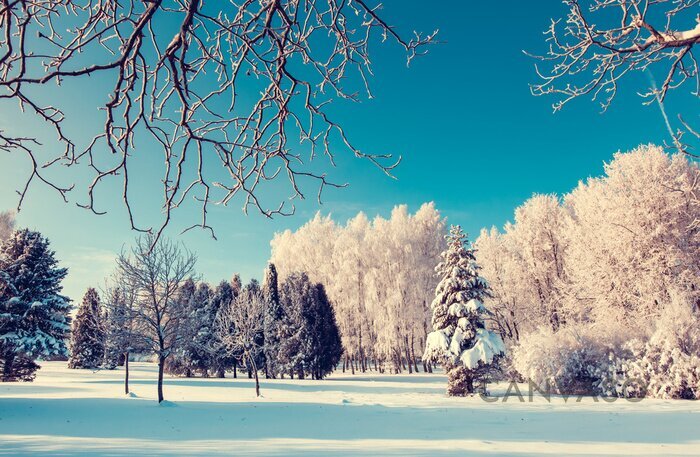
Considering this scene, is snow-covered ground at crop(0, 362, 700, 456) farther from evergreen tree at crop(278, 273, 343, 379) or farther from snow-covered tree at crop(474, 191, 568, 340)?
evergreen tree at crop(278, 273, 343, 379)

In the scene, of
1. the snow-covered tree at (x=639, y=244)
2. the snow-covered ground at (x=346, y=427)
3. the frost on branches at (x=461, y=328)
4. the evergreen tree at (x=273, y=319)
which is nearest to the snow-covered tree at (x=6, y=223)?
the evergreen tree at (x=273, y=319)

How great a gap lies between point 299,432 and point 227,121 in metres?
9.38

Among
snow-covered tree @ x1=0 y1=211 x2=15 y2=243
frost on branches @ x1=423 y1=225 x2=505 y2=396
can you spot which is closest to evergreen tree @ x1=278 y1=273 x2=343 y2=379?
frost on branches @ x1=423 y1=225 x2=505 y2=396

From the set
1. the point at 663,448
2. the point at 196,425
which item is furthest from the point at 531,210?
the point at 196,425

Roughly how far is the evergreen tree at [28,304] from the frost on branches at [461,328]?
1894 cm

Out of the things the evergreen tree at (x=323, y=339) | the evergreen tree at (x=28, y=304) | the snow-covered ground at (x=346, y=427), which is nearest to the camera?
the snow-covered ground at (x=346, y=427)

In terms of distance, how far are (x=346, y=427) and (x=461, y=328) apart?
990 cm

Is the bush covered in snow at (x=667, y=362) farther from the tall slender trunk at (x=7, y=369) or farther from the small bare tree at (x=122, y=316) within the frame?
the tall slender trunk at (x=7, y=369)

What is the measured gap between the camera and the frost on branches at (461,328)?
18766mm

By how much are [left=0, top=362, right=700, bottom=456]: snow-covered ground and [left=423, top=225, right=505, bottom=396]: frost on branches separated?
6.74ft

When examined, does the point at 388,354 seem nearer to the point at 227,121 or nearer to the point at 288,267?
the point at 288,267

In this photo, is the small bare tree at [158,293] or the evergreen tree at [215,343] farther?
the evergreen tree at [215,343]

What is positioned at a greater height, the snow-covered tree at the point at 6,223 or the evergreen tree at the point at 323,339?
the snow-covered tree at the point at 6,223

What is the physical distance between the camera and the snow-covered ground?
8.01 metres
